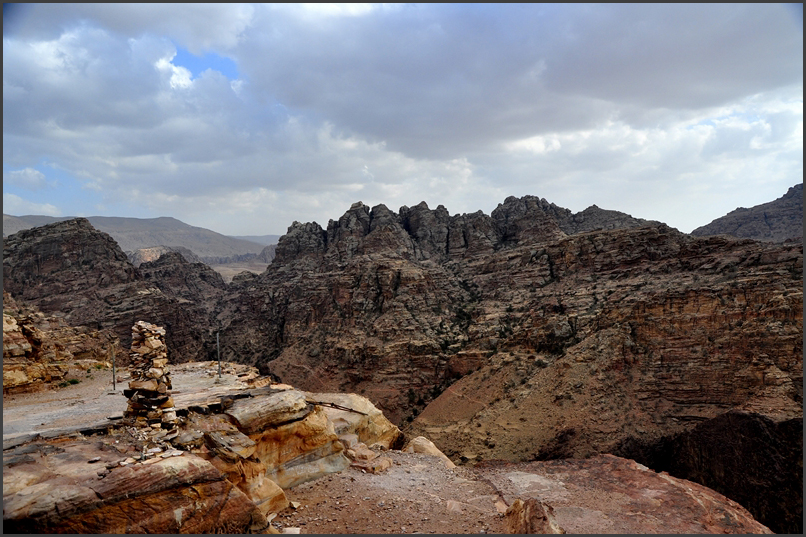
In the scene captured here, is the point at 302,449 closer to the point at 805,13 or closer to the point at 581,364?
the point at 805,13

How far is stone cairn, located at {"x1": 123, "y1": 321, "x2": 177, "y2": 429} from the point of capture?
43.2 ft

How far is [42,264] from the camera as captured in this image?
64.5 m

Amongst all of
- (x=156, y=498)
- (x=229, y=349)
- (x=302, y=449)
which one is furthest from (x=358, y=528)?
(x=229, y=349)

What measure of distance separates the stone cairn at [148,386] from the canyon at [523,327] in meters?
25.2

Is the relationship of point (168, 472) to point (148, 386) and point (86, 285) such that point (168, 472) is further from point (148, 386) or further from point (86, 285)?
point (86, 285)

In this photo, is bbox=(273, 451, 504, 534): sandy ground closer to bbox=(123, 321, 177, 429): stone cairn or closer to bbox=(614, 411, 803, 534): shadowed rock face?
bbox=(123, 321, 177, 429): stone cairn

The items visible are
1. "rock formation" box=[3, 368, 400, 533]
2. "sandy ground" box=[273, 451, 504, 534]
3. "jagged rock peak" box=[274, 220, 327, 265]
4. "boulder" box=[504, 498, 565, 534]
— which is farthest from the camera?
"jagged rock peak" box=[274, 220, 327, 265]

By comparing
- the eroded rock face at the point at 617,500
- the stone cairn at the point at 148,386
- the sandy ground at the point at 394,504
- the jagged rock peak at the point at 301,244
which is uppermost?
the jagged rock peak at the point at 301,244

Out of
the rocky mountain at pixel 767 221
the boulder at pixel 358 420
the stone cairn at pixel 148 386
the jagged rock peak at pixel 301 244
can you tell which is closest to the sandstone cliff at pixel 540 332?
the jagged rock peak at pixel 301 244

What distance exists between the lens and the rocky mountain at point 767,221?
295 ft

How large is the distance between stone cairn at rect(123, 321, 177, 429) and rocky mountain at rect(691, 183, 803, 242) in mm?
107703

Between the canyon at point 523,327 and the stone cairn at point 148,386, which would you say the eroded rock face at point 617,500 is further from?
the stone cairn at point 148,386

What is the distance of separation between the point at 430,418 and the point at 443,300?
21879 mm

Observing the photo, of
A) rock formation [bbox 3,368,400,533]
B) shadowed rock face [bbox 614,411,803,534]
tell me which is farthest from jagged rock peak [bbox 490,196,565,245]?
rock formation [bbox 3,368,400,533]
